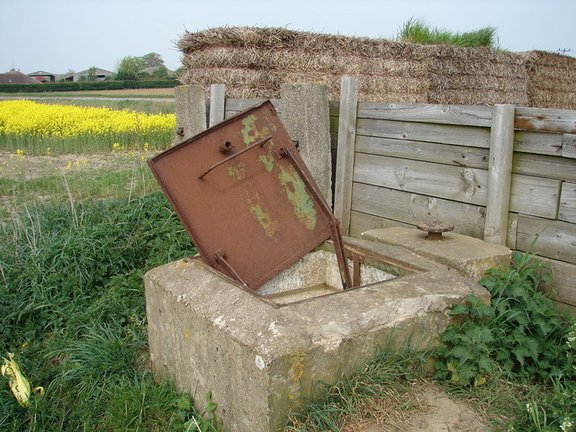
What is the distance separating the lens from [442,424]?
2441mm

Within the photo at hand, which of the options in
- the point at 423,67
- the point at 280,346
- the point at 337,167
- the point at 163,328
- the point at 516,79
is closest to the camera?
the point at 280,346

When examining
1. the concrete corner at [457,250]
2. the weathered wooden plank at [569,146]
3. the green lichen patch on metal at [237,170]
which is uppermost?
the weathered wooden plank at [569,146]

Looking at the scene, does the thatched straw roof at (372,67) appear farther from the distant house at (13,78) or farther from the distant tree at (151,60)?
the distant tree at (151,60)

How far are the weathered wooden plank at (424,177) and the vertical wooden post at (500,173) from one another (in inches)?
5.8

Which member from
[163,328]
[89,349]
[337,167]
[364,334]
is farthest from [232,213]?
[337,167]

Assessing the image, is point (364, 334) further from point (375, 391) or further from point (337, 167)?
point (337, 167)

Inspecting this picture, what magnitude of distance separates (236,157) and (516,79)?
1033 centimetres

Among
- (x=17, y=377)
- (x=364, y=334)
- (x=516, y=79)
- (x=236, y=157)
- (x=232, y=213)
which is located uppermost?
(x=516, y=79)

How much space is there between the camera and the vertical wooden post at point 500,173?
3424 mm

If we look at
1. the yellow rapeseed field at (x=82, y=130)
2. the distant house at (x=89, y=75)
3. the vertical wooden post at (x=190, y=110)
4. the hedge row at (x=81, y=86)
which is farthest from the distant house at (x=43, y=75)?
the vertical wooden post at (x=190, y=110)

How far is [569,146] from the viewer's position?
10.2 ft

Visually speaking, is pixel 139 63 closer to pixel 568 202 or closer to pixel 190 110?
pixel 190 110

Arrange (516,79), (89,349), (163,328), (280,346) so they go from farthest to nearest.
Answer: (516,79) → (89,349) → (163,328) → (280,346)

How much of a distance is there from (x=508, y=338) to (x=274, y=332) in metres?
1.28
